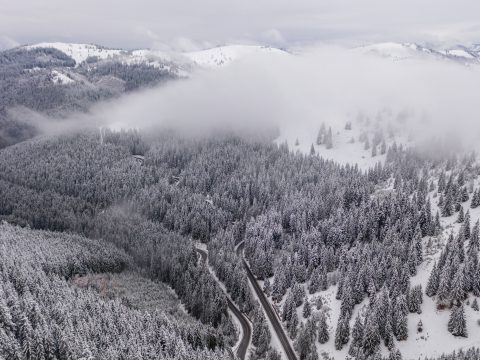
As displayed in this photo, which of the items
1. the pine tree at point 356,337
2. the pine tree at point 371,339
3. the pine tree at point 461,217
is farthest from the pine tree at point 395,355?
the pine tree at point 461,217

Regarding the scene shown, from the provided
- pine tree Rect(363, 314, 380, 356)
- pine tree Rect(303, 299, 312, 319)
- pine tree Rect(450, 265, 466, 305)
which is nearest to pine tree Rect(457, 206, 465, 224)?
pine tree Rect(450, 265, 466, 305)

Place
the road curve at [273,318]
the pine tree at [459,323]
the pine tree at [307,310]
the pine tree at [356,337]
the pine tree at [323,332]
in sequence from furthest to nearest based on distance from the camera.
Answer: the pine tree at [307,310]
the road curve at [273,318]
the pine tree at [323,332]
the pine tree at [356,337]
the pine tree at [459,323]

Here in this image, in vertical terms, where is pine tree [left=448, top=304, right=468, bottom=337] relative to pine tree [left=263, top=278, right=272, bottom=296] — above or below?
above

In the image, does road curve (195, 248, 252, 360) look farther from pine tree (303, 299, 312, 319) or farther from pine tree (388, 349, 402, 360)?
pine tree (388, 349, 402, 360)

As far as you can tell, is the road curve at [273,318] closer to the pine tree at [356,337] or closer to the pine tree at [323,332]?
the pine tree at [323,332]

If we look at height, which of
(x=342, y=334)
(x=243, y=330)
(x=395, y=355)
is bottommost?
(x=243, y=330)

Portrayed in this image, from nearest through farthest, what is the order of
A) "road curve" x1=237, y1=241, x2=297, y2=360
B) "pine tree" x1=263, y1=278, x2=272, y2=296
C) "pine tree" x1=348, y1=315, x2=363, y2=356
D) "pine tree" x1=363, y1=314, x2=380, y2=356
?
"pine tree" x1=363, y1=314, x2=380, y2=356
"pine tree" x1=348, y1=315, x2=363, y2=356
"road curve" x1=237, y1=241, x2=297, y2=360
"pine tree" x1=263, y1=278, x2=272, y2=296

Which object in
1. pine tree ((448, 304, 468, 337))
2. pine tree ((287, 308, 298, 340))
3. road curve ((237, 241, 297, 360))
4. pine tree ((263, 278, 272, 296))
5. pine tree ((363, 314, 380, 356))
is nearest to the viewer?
pine tree ((448, 304, 468, 337))

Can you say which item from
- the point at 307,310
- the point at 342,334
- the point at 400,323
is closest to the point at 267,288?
the point at 307,310

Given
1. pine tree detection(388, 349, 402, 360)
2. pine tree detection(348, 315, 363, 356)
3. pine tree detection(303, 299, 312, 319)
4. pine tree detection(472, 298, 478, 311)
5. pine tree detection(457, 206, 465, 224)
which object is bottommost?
pine tree detection(303, 299, 312, 319)

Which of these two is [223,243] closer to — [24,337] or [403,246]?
[403,246]

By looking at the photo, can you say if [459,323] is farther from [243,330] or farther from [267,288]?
[267,288]
